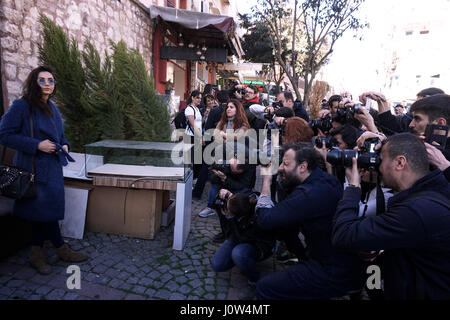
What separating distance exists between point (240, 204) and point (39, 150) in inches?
73.3

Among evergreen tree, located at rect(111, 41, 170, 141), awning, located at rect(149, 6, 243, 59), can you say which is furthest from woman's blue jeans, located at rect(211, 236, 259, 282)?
awning, located at rect(149, 6, 243, 59)

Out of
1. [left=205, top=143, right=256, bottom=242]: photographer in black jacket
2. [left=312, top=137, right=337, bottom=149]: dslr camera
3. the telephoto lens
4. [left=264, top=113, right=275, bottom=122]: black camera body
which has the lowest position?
[left=205, top=143, right=256, bottom=242]: photographer in black jacket

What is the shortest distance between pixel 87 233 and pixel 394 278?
10.7ft

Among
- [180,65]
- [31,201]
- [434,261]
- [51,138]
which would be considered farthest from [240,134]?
[180,65]

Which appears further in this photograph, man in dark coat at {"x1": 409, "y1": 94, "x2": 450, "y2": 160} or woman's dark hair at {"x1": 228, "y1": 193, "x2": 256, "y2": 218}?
woman's dark hair at {"x1": 228, "y1": 193, "x2": 256, "y2": 218}

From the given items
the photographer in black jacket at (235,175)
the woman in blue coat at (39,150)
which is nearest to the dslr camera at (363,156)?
the photographer in black jacket at (235,175)

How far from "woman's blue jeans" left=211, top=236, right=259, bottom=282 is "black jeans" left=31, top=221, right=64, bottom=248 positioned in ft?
5.16

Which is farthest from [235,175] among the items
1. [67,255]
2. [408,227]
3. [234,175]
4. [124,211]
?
[408,227]

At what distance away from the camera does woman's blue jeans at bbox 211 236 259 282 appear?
8.52 feet

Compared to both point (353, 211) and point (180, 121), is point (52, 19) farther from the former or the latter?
point (353, 211)

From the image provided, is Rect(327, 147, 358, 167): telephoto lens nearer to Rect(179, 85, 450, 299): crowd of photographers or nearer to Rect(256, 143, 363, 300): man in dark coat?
Rect(179, 85, 450, 299): crowd of photographers

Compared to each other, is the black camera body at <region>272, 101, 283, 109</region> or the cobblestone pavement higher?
the black camera body at <region>272, 101, 283, 109</region>

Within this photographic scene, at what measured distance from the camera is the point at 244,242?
272 centimetres

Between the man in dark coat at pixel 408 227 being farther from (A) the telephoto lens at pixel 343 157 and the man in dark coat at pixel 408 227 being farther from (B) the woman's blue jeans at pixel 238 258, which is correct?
(B) the woman's blue jeans at pixel 238 258
